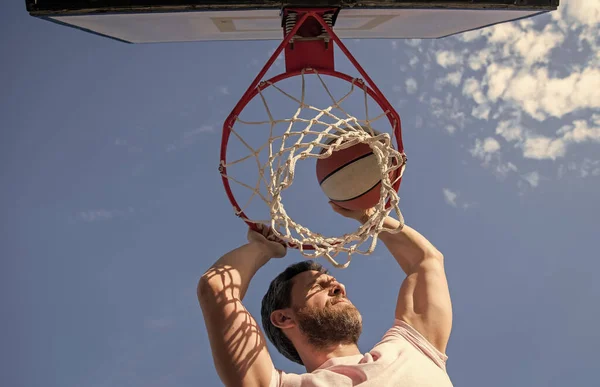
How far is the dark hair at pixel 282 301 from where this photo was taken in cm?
355

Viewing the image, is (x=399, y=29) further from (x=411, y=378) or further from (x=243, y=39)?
(x=411, y=378)

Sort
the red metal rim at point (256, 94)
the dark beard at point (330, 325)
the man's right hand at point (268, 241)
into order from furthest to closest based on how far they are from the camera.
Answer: the red metal rim at point (256, 94) → the man's right hand at point (268, 241) → the dark beard at point (330, 325)

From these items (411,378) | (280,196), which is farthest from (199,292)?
(411,378)

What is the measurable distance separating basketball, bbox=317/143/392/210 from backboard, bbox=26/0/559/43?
1121 mm

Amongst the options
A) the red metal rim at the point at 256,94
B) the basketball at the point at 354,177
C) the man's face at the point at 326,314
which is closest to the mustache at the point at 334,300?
the man's face at the point at 326,314

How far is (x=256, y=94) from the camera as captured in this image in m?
4.11

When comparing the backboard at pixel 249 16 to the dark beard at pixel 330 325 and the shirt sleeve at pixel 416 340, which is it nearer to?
the dark beard at pixel 330 325

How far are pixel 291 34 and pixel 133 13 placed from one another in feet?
3.82

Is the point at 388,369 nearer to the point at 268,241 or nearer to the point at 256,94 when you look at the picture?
the point at 268,241

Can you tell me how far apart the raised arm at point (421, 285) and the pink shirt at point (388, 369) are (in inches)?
4.6

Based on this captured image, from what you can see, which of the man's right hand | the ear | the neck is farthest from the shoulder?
the man's right hand

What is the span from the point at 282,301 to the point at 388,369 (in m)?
0.90

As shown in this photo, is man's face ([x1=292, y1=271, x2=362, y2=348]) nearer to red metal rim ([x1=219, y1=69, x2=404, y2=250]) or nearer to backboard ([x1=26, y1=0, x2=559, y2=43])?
red metal rim ([x1=219, y1=69, x2=404, y2=250])

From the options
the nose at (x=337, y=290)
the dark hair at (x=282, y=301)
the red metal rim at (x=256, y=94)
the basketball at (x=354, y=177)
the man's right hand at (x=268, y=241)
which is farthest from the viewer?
the red metal rim at (x=256, y=94)
